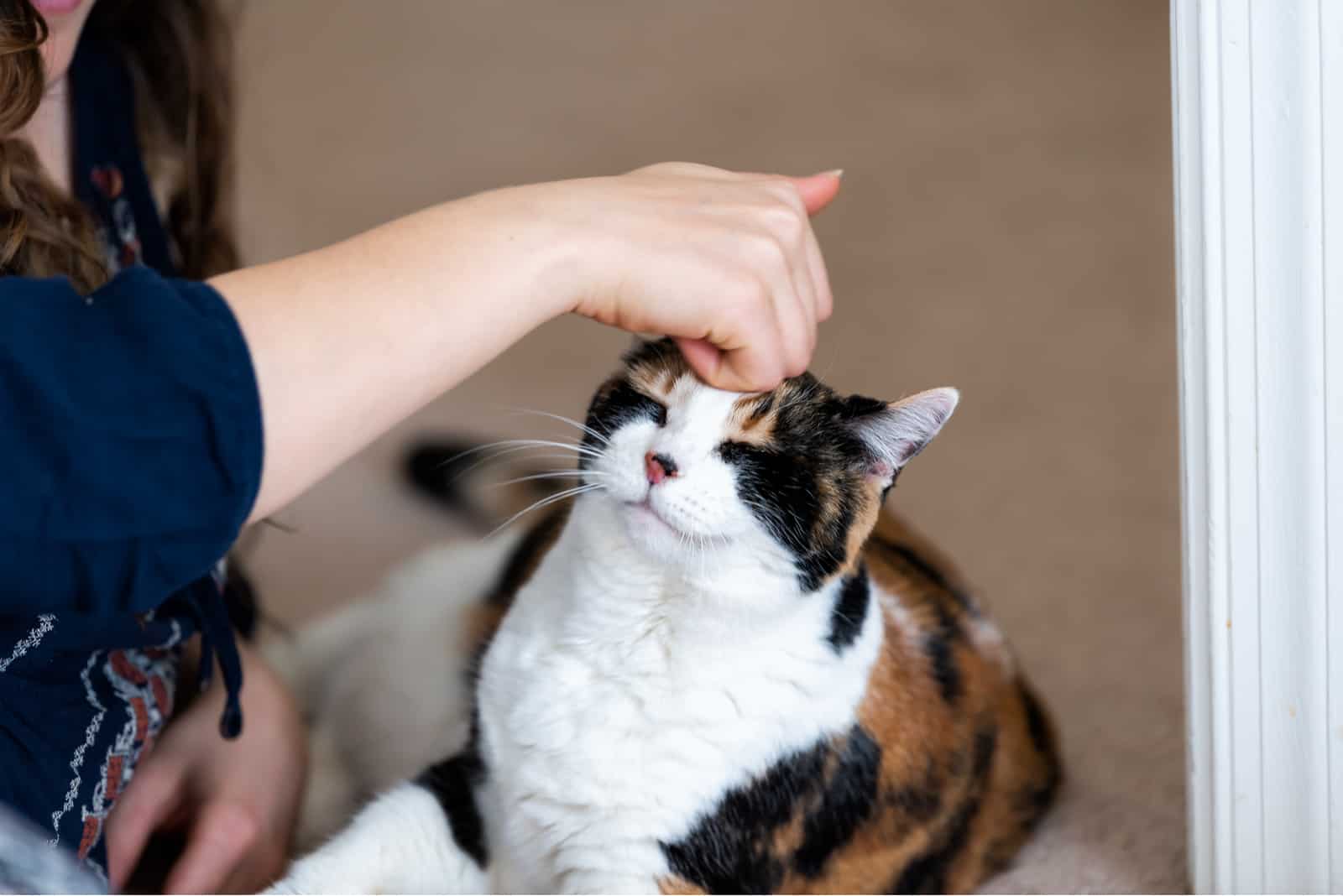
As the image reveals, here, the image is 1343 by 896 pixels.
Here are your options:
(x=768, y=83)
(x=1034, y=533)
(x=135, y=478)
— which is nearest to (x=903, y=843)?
(x=135, y=478)

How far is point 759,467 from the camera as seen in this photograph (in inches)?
37.1

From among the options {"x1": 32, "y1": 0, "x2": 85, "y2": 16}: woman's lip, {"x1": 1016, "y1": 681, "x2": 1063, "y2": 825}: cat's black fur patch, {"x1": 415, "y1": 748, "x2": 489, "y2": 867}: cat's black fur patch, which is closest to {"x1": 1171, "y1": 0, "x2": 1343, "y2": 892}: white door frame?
{"x1": 1016, "y1": 681, "x2": 1063, "y2": 825}: cat's black fur patch

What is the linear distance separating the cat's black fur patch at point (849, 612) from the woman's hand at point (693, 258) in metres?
0.22

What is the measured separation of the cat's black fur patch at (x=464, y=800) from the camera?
42.7 inches

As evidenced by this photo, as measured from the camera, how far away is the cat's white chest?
957 millimetres

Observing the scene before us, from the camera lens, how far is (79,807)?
0.99 meters

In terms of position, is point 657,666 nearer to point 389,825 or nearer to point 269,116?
point 389,825

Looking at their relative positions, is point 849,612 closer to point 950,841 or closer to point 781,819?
point 781,819

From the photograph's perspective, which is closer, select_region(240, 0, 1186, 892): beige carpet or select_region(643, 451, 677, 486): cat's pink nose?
select_region(643, 451, 677, 486): cat's pink nose

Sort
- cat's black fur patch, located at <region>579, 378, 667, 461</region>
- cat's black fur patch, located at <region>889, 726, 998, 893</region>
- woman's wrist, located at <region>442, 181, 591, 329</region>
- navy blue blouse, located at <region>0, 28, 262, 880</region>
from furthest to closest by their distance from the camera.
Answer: cat's black fur patch, located at <region>889, 726, 998, 893</region>, cat's black fur patch, located at <region>579, 378, 667, 461</region>, woman's wrist, located at <region>442, 181, 591, 329</region>, navy blue blouse, located at <region>0, 28, 262, 880</region>

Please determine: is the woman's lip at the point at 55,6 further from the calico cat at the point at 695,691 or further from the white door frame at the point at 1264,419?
the white door frame at the point at 1264,419

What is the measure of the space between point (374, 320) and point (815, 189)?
36 centimetres

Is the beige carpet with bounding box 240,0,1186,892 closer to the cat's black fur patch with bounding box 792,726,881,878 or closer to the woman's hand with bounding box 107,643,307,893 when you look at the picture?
the cat's black fur patch with bounding box 792,726,881,878

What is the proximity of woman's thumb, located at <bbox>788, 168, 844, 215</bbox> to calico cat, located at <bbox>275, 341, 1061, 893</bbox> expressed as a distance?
0.44 feet
